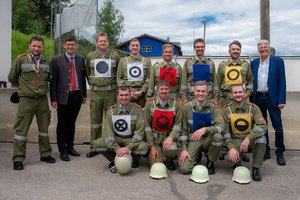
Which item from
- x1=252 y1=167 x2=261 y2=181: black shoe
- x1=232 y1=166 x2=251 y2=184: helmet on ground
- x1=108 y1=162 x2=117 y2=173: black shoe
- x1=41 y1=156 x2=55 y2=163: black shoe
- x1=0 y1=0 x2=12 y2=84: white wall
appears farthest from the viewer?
x1=0 y1=0 x2=12 y2=84: white wall

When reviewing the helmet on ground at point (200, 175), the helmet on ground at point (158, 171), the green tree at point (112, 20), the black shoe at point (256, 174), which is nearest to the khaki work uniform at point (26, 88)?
the helmet on ground at point (158, 171)

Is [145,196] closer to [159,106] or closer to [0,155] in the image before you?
[159,106]

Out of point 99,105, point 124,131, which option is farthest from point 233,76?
point 99,105

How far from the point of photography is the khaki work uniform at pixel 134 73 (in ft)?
21.5

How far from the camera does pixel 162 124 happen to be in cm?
600

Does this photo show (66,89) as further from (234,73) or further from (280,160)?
(280,160)

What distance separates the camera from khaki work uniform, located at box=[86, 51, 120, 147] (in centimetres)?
665

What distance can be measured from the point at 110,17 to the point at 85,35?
101 feet

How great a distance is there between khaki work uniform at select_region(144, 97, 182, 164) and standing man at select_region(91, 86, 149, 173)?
124 millimetres

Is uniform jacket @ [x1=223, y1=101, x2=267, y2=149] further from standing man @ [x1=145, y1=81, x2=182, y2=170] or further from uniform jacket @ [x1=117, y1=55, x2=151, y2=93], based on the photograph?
uniform jacket @ [x1=117, y1=55, x2=151, y2=93]

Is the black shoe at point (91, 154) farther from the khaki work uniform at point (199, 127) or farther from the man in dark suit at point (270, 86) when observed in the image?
the man in dark suit at point (270, 86)

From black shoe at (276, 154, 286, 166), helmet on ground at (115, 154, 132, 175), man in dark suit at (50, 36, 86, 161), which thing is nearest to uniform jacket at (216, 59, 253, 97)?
black shoe at (276, 154, 286, 166)

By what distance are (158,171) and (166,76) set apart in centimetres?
177

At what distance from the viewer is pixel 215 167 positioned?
20.2 ft
